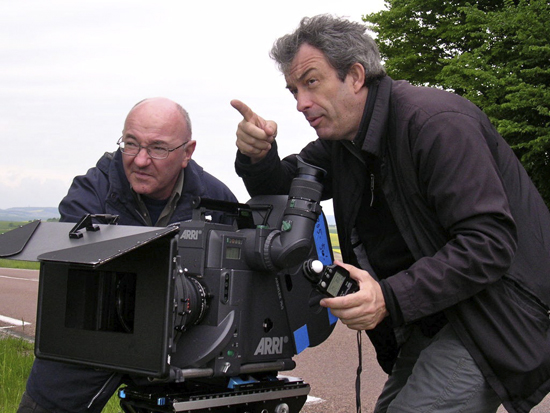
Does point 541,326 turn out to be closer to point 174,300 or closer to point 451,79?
point 174,300

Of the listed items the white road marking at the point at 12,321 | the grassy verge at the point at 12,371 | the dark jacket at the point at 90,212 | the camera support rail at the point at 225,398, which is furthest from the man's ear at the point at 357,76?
the white road marking at the point at 12,321

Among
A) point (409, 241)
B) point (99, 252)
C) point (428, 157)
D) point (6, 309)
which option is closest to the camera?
point (99, 252)

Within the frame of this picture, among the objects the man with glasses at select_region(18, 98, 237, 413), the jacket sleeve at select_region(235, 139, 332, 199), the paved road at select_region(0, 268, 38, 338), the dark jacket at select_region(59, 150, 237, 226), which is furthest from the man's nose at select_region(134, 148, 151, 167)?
the paved road at select_region(0, 268, 38, 338)

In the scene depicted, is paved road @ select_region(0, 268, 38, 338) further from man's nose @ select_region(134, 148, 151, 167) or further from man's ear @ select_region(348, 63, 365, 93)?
man's ear @ select_region(348, 63, 365, 93)

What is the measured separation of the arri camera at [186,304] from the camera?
2293mm

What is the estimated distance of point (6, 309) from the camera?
12953mm

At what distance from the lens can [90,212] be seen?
3.12 meters

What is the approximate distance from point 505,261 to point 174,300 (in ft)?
3.49

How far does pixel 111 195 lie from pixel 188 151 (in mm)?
481

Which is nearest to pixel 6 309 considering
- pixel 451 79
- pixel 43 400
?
pixel 43 400

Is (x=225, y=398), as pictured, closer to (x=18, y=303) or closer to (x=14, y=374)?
(x=14, y=374)

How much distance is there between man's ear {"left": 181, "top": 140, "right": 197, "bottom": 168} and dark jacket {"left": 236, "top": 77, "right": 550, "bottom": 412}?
107 centimetres

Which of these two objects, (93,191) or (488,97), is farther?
(488,97)

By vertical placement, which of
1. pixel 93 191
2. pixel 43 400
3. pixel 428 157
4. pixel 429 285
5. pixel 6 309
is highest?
pixel 428 157
